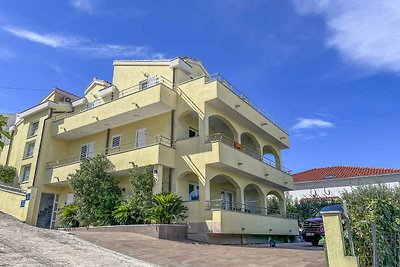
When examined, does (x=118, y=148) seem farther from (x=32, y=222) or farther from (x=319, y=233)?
(x=319, y=233)

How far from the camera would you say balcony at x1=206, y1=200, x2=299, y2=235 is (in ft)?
59.6

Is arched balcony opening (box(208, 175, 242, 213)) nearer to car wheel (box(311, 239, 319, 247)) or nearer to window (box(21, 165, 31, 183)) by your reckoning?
car wheel (box(311, 239, 319, 247))

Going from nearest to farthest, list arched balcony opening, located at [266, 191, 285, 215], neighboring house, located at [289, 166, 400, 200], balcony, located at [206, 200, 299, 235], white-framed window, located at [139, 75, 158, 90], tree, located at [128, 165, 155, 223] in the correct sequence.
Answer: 1. balcony, located at [206, 200, 299, 235]
2. tree, located at [128, 165, 155, 223]
3. white-framed window, located at [139, 75, 158, 90]
4. arched balcony opening, located at [266, 191, 285, 215]
5. neighboring house, located at [289, 166, 400, 200]

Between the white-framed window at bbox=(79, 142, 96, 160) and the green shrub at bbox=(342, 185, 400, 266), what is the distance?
2277 cm

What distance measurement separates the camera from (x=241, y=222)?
65.1 feet

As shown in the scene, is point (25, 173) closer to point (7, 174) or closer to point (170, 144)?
point (7, 174)

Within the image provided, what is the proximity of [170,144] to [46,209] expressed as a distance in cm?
1456

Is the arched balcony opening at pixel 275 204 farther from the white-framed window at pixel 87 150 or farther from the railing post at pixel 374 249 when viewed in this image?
the railing post at pixel 374 249

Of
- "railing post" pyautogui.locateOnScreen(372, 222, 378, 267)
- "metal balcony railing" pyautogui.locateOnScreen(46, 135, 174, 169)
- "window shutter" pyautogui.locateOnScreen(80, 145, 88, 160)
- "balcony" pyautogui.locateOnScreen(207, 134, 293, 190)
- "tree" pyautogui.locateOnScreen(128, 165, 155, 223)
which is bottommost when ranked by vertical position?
"railing post" pyautogui.locateOnScreen(372, 222, 378, 267)

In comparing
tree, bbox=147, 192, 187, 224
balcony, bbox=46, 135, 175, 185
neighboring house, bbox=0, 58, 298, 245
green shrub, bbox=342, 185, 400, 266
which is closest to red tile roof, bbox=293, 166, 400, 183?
neighboring house, bbox=0, 58, 298, 245

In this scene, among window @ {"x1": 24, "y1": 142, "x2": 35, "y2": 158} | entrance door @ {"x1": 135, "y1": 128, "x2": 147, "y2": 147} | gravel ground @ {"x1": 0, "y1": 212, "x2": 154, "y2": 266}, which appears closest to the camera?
gravel ground @ {"x1": 0, "y1": 212, "x2": 154, "y2": 266}

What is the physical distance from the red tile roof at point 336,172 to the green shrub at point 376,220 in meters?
35.0

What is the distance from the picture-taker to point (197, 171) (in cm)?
1962

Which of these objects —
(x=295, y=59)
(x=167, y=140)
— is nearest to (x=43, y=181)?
(x=167, y=140)
